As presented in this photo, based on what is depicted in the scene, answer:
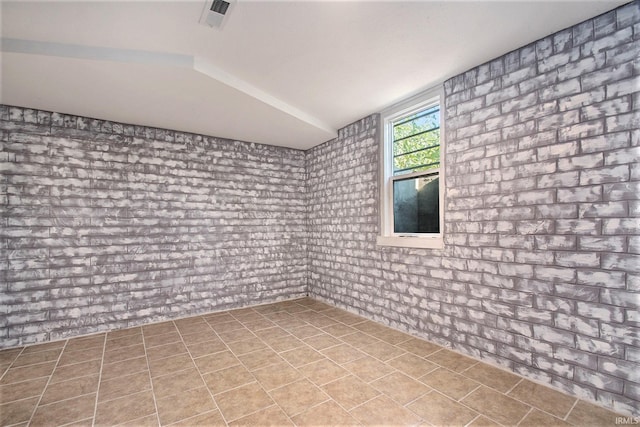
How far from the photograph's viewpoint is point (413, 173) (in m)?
3.55

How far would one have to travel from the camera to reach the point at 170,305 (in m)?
4.11

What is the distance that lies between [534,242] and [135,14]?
3459mm

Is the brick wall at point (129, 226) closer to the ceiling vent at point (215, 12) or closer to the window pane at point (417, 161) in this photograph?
the window pane at point (417, 161)

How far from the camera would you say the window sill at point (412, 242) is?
3102 mm

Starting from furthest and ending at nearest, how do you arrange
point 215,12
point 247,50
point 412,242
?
point 412,242
point 247,50
point 215,12

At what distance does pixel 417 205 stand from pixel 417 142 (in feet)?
2.47

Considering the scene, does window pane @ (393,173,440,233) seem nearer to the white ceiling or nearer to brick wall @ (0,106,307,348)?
the white ceiling

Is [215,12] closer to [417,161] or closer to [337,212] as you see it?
[417,161]

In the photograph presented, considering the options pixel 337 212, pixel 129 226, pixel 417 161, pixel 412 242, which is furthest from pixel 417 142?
pixel 129 226

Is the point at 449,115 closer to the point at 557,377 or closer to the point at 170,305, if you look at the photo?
the point at 557,377

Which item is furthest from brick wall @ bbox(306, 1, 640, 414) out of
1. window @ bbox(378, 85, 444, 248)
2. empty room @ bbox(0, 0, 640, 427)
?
window @ bbox(378, 85, 444, 248)

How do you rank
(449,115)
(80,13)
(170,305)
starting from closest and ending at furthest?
(80,13)
(449,115)
(170,305)

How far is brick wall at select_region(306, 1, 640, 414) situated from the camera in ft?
6.54

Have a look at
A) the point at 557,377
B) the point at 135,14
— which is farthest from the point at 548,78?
the point at 135,14
